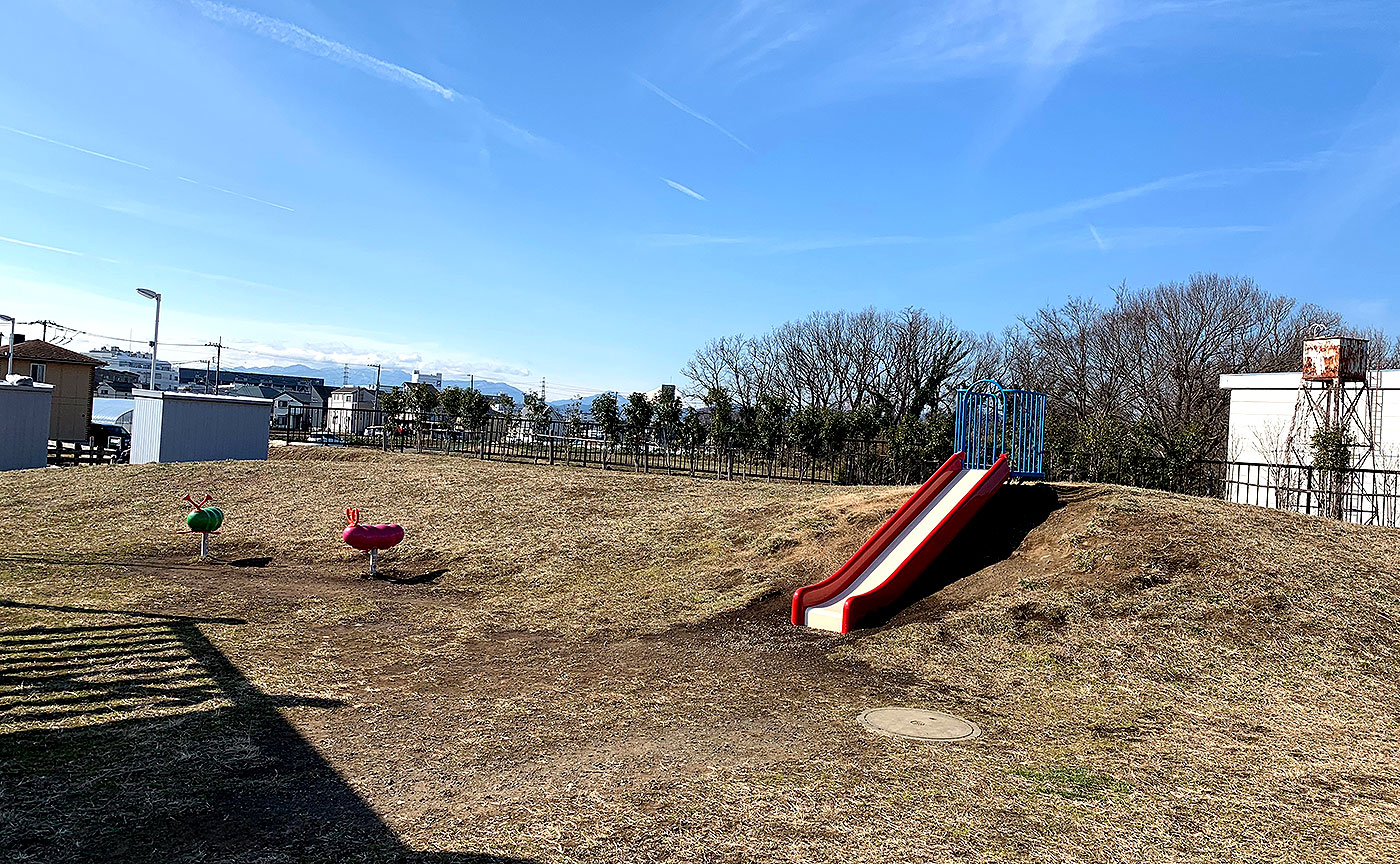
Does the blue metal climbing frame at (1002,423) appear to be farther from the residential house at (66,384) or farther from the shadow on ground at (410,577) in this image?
the residential house at (66,384)

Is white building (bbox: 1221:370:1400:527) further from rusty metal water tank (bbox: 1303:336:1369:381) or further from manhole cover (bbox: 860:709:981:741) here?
manhole cover (bbox: 860:709:981:741)

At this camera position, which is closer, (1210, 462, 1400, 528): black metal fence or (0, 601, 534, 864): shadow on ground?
(0, 601, 534, 864): shadow on ground

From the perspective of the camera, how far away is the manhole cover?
5.91m

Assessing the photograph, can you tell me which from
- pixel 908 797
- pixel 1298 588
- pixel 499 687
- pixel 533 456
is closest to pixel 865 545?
pixel 1298 588

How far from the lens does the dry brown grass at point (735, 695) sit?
431cm

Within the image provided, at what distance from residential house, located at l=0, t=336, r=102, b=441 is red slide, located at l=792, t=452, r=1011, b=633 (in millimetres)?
34518

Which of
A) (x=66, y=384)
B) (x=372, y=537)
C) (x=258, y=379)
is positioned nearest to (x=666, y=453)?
(x=372, y=537)

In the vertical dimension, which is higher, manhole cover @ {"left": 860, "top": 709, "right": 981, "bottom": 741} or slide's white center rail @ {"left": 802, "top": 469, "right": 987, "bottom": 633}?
slide's white center rail @ {"left": 802, "top": 469, "right": 987, "bottom": 633}

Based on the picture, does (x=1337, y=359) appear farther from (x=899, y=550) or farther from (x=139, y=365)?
(x=139, y=365)

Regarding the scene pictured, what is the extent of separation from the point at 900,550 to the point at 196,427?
18792mm

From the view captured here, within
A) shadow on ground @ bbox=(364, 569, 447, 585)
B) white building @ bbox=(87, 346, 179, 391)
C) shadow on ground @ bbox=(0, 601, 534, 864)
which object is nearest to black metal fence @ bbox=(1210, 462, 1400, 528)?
shadow on ground @ bbox=(364, 569, 447, 585)

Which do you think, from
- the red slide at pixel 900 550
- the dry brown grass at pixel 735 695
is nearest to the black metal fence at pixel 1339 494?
the dry brown grass at pixel 735 695

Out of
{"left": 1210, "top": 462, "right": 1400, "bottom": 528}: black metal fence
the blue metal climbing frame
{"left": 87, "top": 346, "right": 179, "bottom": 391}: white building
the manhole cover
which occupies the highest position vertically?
{"left": 87, "top": 346, "right": 179, "bottom": 391}: white building

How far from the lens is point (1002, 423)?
12.7 metres
